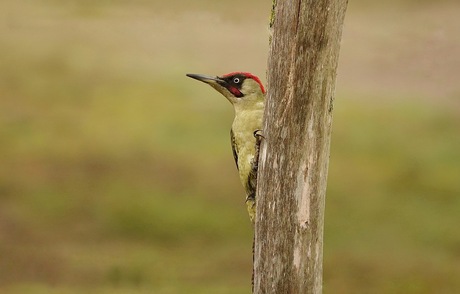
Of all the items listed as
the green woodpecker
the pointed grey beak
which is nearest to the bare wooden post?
the green woodpecker

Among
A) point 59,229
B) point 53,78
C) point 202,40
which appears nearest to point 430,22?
point 202,40

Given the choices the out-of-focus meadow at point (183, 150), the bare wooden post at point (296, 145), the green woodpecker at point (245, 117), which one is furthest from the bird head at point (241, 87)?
the out-of-focus meadow at point (183, 150)

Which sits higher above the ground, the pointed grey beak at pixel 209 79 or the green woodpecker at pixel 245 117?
the pointed grey beak at pixel 209 79

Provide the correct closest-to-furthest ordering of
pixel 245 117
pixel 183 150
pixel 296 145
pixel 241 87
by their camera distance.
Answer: pixel 296 145 → pixel 245 117 → pixel 241 87 → pixel 183 150

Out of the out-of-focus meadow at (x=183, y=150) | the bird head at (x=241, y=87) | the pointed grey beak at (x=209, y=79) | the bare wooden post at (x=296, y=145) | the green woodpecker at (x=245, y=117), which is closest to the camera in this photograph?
the bare wooden post at (x=296, y=145)

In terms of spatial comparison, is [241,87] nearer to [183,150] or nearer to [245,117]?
[245,117]

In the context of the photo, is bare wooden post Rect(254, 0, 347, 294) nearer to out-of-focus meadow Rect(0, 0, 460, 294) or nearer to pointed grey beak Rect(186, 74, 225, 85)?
pointed grey beak Rect(186, 74, 225, 85)

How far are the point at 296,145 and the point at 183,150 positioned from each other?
490 inches

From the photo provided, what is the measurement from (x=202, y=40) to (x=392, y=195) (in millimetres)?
5474

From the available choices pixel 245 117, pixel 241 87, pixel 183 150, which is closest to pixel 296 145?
pixel 245 117

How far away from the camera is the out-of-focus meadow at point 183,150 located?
1527 cm

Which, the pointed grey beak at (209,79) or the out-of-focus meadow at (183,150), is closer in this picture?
the pointed grey beak at (209,79)

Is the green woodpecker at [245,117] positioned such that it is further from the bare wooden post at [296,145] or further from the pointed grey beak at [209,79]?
the bare wooden post at [296,145]

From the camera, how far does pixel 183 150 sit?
18.6 metres
